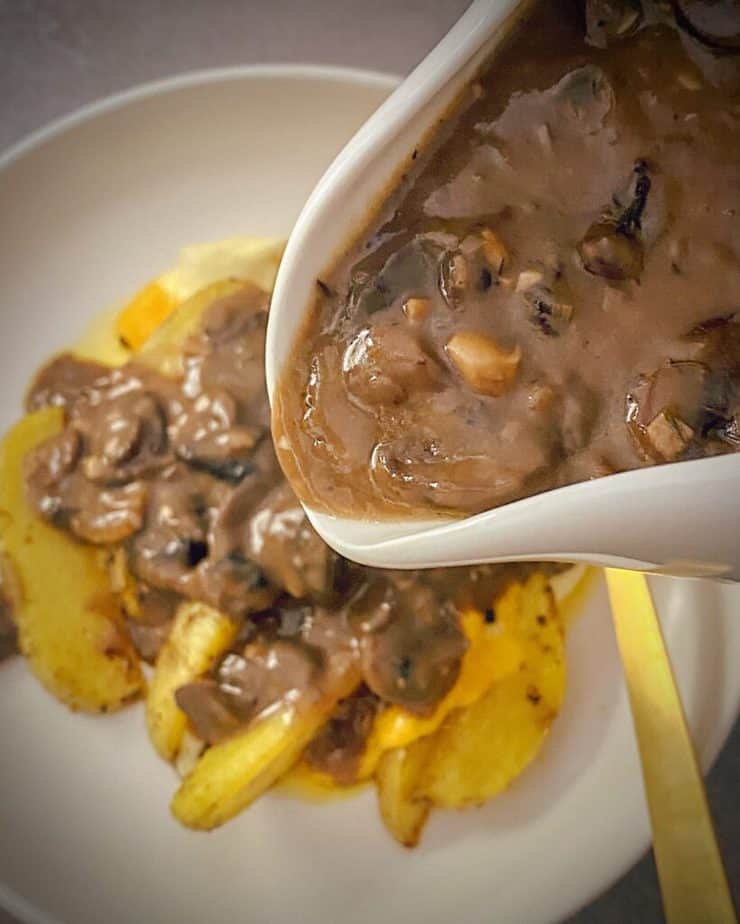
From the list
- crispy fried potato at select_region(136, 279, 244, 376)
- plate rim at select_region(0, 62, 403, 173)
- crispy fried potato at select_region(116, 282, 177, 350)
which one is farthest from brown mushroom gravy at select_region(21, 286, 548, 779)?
plate rim at select_region(0, 62, 403, 173)

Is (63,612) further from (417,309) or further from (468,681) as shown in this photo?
Answer: (417,309)

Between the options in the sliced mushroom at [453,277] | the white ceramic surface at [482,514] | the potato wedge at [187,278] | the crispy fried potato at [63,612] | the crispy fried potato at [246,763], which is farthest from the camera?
the potato wedge at [187,278]

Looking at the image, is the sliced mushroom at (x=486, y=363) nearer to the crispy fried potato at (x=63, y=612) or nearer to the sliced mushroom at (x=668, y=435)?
the sliced mushroom at (x=668, y=435)

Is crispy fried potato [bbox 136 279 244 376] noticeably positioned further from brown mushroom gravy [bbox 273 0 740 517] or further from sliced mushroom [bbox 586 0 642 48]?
sliced mushroom [bbox 586 0 642 48]

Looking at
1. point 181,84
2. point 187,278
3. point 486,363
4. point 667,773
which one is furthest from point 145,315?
point 667,773

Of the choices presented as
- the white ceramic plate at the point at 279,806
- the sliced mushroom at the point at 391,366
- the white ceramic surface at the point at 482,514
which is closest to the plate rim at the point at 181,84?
the white ceramic plate at the point at 279,806
